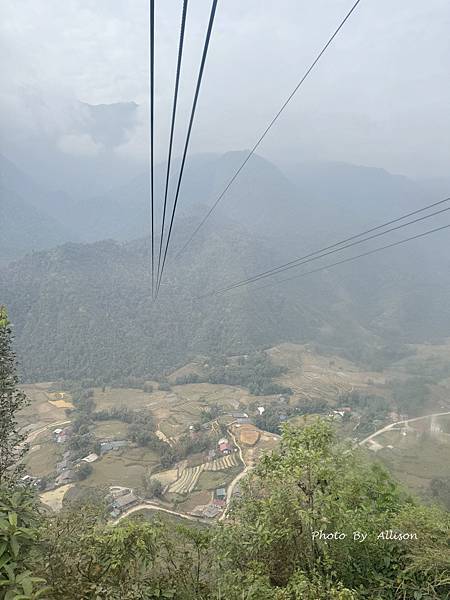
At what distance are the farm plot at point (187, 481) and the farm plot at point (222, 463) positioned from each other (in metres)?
0.58

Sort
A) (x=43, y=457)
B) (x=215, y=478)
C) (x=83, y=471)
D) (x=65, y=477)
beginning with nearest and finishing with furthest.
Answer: (x=65, y=477) < (x=83, y=471) < (x=215, y=478) < (x=43, y=457)

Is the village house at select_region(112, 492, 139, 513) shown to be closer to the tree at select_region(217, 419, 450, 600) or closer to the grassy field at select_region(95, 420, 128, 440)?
the grassy field at select_region(95, 420, 128, 440)

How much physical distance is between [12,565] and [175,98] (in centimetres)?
245

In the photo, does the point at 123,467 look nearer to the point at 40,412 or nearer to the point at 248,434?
the point at 248,434

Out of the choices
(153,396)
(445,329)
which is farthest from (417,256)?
(153,396)

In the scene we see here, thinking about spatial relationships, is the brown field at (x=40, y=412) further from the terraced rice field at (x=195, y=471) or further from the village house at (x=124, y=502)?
the village house at (x=124, y=502)

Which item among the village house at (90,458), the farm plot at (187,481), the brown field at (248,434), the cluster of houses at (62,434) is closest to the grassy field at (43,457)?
the cluster of houses at (62,434)

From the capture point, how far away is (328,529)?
3115mm

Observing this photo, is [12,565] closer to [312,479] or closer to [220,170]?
[312,479]

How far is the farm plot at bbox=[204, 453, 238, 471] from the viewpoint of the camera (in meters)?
25.5

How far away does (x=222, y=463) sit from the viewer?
26.2 metres

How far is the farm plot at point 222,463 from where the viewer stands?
83.7 feet

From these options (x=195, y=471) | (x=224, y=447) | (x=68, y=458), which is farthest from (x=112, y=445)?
(x=224, y=447)

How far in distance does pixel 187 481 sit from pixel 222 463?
3.26m
